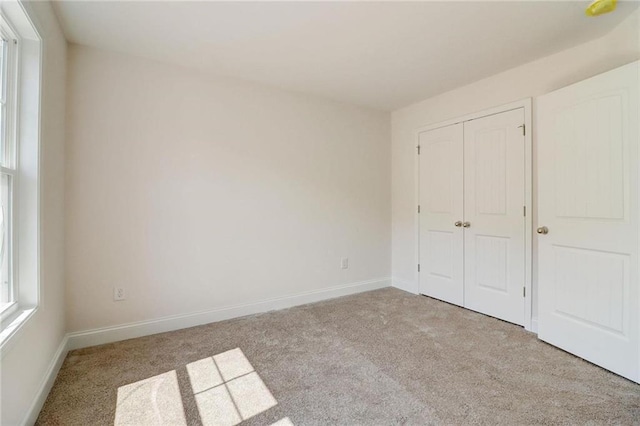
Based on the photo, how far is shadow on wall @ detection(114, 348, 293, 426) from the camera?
148 centimetres

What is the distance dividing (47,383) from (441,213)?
11.7 feet

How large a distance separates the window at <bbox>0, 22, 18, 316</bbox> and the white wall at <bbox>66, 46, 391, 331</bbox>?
29.3 inches

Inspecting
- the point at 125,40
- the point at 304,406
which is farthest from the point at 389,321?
the point at 125,40

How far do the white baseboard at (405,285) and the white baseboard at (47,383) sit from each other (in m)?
3.38

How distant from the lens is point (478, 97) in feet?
9.64

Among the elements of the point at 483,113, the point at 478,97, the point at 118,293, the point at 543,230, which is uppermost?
the point at 478,97

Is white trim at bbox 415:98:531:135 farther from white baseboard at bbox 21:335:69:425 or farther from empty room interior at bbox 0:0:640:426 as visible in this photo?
white baseboard at bbox 21:335:69:425

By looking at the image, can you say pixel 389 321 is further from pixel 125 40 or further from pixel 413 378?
pixel 125 40

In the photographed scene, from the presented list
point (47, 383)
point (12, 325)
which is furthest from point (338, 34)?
point (47, 383)

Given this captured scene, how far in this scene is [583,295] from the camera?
2.06 m

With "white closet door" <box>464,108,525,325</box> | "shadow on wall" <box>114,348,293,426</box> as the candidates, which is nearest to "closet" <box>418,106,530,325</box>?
"white closet door" <box>464,108,525,325</box>

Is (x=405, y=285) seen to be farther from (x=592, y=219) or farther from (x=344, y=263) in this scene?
(x=592, y=219)

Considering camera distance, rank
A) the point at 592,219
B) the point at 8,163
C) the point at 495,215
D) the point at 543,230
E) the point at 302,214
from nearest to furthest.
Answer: the point at 8,163 → the point at 592,219 → the point at 543,230 → the point at 495,215 → the point at 302,214

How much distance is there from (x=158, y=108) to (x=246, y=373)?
7.40 ft
